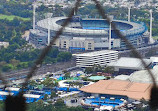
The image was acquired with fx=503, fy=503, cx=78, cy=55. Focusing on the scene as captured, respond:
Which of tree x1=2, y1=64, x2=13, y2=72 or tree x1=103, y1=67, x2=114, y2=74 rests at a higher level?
tree x1=103, y1=67, x2=114, y2=74

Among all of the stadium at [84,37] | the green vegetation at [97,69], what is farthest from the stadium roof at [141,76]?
the stadium at [84,37]

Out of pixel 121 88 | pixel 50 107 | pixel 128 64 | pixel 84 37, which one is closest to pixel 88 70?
pixel 128 64

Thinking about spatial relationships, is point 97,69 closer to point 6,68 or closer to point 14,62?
point 6,68

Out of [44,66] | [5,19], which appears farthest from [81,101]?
[5,19]

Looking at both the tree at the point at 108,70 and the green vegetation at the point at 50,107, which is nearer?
the green vegetation at the point at 50,107

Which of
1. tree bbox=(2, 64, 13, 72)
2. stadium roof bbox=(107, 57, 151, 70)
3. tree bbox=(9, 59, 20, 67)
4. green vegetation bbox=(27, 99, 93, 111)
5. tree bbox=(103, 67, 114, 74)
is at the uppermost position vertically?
green vegetation bbox=(27, 99, 93, 111)

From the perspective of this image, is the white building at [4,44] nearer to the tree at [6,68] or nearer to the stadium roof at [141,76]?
the tree at [6,68]

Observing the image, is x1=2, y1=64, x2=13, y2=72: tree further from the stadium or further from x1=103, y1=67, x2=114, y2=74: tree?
the stadium

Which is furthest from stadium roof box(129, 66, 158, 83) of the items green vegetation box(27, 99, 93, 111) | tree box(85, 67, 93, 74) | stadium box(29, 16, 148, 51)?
stadium box(29, 16, 148, 51)
